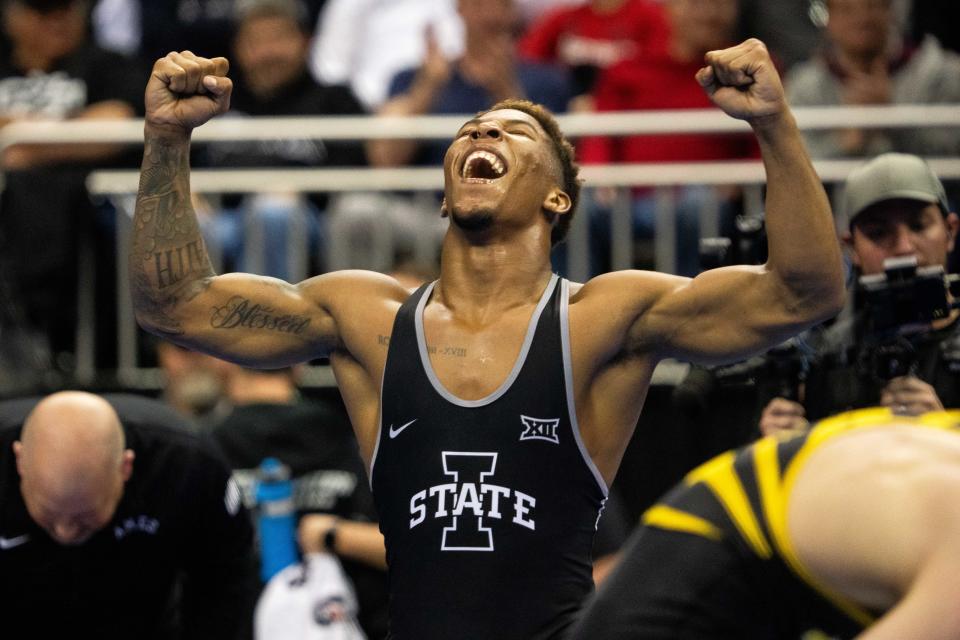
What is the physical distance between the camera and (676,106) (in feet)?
23.7

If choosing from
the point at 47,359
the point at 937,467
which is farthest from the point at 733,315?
the point at 47,359

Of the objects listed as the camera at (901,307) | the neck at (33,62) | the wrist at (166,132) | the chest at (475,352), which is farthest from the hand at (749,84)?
the neck at (33,62)

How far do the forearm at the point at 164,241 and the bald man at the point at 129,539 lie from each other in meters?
1.21

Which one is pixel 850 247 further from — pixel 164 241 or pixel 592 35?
pixel 592 35

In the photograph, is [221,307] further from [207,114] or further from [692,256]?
[692,256]

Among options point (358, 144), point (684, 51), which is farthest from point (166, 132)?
point (684, 51)

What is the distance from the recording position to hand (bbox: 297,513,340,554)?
19.2 feet

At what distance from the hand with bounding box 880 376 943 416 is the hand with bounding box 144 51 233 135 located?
2028 mm

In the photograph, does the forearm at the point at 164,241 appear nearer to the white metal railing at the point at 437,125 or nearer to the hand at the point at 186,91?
the hand at the point at 186,91

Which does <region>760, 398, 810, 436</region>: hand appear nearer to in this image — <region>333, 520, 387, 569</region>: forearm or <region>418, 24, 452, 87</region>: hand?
<region>333, 520, 387, 569</region>: forearm

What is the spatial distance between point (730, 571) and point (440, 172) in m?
4.30

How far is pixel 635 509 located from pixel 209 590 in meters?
1.94

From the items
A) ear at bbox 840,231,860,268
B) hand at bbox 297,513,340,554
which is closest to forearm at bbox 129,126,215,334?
Answer: hand at bbox 297,513,340,554

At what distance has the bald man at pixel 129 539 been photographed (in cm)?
520
